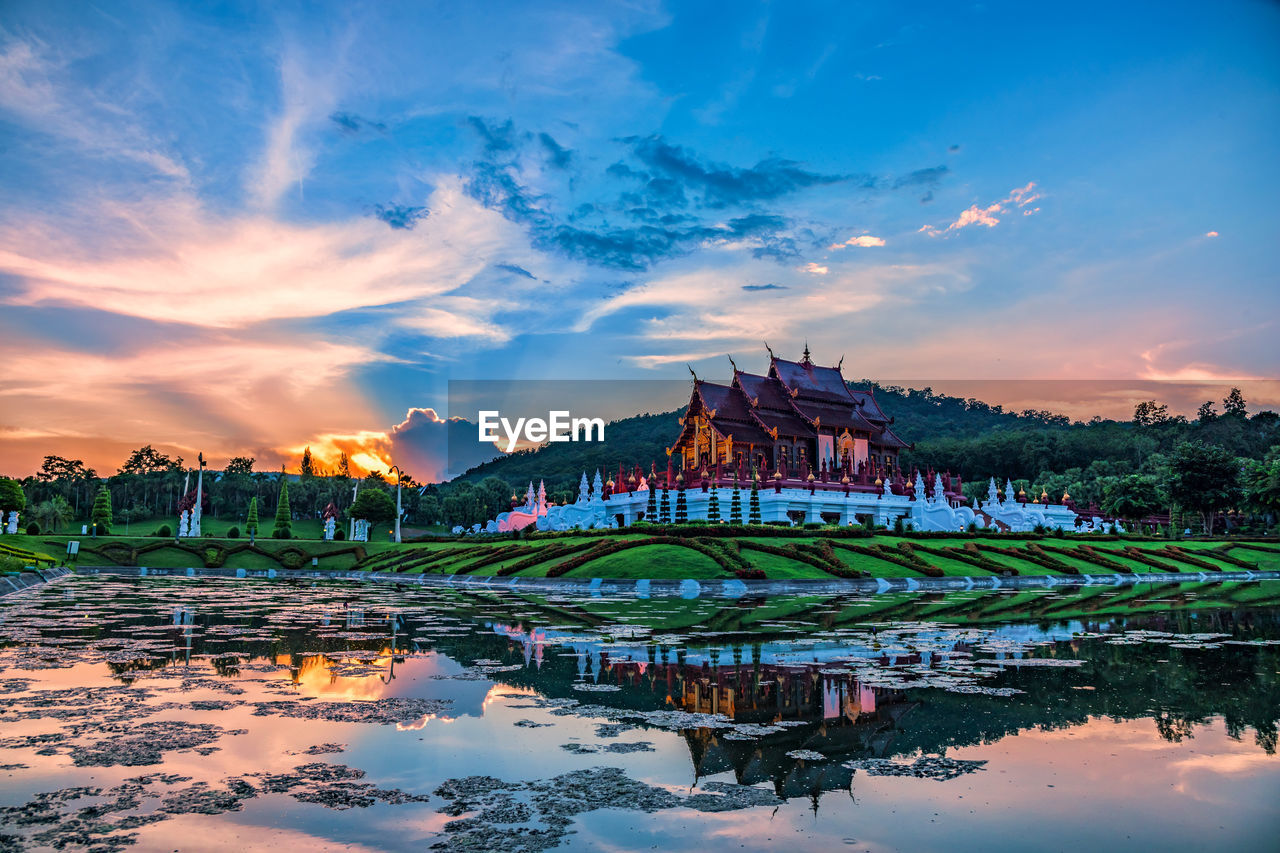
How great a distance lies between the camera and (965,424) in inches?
7037

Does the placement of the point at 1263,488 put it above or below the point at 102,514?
above

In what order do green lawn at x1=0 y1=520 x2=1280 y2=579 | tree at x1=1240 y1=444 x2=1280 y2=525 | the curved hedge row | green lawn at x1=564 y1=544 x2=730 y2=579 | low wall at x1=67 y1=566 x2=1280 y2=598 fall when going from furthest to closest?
tree at x1=1240 y1=444 x2=1280 y2=525 → green lawn at x1=0 y1=520 x2=1280 y2=579 → the curved hedge row → green lawn at x1=564 y1=544 x2=730 y2=579 → low wall at x1=67 y1=566 x2=1280 y2=598

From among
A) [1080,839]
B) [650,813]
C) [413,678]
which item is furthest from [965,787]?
[413,678]

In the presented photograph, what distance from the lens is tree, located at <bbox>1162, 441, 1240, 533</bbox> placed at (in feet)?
243

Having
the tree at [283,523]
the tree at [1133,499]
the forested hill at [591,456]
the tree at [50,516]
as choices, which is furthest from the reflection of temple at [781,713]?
the tree at [50,516]

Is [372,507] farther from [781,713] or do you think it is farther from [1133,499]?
[1133,499]

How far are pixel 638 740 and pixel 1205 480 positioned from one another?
8246cm

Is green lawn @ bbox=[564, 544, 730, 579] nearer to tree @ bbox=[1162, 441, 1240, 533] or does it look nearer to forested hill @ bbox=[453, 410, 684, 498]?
tree @ bbox=[1162, 441, 1240, 533]

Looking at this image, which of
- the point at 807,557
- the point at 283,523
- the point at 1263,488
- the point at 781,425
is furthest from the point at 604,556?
the point at 1263,488

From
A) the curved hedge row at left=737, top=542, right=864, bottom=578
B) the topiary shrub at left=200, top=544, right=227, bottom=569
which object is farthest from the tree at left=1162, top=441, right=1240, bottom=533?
the topiary shrub at left=200, top=544, right=227, bottom=569

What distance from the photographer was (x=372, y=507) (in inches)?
2657

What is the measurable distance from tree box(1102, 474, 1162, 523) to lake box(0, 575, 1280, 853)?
65.1m

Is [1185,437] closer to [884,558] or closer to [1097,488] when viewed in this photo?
[1097,488]

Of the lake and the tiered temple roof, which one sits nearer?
the lake
